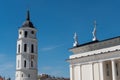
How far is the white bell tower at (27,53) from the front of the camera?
7856cm

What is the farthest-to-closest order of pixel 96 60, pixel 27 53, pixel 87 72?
pixel 27 53, pixel 87 72, pixel 96 60

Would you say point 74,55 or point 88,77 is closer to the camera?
point 88,77

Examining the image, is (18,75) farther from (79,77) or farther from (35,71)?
(79,77)

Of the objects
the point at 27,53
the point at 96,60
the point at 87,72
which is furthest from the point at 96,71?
the point at 27,53

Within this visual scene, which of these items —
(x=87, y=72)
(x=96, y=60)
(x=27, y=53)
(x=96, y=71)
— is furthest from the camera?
(x=27, y=53)

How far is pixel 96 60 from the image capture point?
43750 millimetres

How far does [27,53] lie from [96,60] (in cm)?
3972

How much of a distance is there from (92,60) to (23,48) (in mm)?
39250

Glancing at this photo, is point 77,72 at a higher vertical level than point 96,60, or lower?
lower

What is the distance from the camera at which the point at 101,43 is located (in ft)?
146

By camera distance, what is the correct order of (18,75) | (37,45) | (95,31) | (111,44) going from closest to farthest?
(111,44) → (95,31) → (18,75) → (37,45)

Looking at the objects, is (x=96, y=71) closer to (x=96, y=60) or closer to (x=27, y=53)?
(x=96, y=60)

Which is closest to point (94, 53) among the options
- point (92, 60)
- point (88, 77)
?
point (92, 60)

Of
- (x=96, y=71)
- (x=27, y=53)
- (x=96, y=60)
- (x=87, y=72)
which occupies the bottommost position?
(x=87, y=72)
